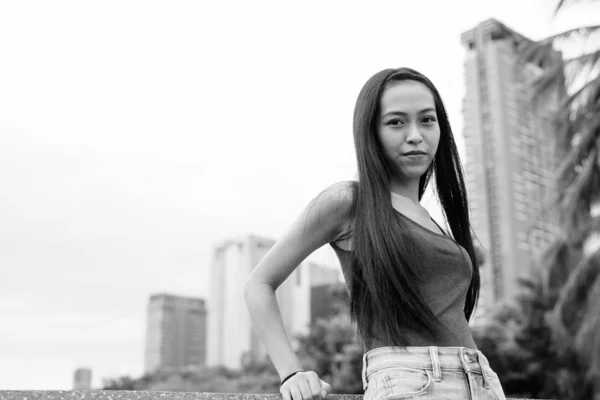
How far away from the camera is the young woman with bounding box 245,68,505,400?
1737 mm

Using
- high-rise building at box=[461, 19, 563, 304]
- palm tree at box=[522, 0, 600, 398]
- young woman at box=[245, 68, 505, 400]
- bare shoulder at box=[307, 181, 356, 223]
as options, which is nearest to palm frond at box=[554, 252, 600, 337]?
palm tree at box=[522, 0, 600, 398]

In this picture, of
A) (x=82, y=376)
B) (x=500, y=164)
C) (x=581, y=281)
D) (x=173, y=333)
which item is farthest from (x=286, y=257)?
(x=173, y=333)

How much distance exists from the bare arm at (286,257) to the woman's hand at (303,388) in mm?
73

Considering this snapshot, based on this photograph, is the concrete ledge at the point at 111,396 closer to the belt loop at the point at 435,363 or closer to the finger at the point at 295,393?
the finger at the point at 295,393

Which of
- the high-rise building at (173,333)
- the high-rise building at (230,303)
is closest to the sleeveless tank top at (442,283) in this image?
the high-rise building at (230,303)

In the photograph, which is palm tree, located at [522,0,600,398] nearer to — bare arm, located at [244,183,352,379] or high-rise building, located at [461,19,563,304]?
bare arm, located at [244,183,352,379]

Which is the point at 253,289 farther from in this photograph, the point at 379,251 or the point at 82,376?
the point at 82,376

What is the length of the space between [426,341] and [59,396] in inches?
36.0

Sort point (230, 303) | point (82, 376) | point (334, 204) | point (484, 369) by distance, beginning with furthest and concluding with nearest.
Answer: point (230, 303) → point (82, 376) → point (334, 204) → point (484, 369)

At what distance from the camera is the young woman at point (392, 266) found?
5.70 feet

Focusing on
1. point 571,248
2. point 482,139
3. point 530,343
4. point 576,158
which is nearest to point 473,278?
point 576,158

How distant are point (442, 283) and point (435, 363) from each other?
0.75 ft

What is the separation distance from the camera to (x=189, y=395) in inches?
74.9

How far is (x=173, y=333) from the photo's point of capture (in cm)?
7569
